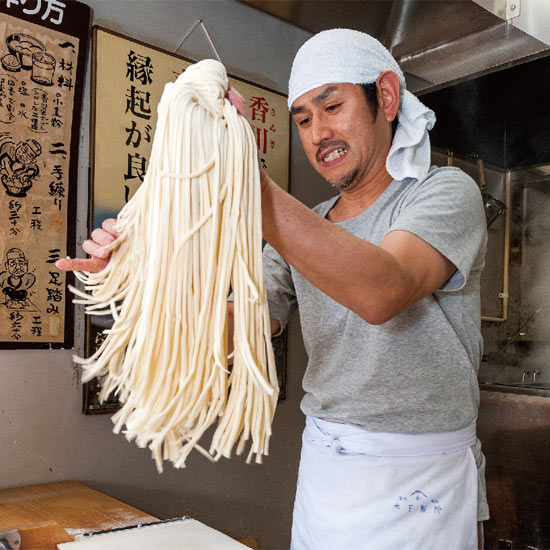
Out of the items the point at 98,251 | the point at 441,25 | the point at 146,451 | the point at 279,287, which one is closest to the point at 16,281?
the point at 146,451

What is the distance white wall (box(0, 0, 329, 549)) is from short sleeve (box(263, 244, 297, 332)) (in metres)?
0.94

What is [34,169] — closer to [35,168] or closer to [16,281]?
[35,168]

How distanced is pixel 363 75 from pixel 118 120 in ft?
4.18

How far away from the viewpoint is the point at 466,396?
1.37 metres

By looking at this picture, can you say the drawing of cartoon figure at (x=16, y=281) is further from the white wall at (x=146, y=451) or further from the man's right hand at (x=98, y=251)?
the man's right hand at (x=98, y=251)

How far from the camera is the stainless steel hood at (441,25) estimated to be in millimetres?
2615

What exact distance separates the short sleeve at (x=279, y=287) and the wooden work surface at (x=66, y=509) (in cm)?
68

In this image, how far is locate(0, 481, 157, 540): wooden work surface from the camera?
170 centimetres

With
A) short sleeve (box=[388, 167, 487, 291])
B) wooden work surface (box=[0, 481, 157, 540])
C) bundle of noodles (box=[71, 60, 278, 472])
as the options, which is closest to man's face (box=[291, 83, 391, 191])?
short sleeve (box=[388, 167, 487, 291])

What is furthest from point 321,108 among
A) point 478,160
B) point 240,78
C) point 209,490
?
point 478,160

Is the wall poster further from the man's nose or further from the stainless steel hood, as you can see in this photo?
the man's nose

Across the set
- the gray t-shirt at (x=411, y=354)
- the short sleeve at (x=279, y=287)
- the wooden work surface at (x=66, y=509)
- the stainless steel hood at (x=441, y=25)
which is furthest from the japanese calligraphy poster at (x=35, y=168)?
the gray t-shirt at (x=411, y=354)

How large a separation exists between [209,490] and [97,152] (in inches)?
59.0

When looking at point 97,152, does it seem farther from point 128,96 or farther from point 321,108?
point 321,108
